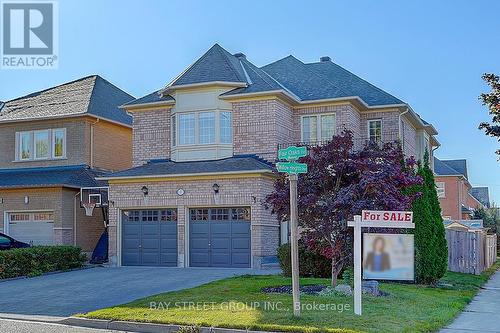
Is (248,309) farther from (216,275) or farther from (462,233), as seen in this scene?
(462,233)

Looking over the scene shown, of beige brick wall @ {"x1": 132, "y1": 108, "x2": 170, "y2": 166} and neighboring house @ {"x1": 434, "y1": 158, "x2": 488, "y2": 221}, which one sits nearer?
beige brick wall @ {"x1": 132, "y1": 108, "x2": 170, "y2": 166}

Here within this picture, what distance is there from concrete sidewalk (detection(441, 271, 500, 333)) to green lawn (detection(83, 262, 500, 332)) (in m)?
0.21

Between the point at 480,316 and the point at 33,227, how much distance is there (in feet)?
69.3

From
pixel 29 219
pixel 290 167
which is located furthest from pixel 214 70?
pixel 290 167

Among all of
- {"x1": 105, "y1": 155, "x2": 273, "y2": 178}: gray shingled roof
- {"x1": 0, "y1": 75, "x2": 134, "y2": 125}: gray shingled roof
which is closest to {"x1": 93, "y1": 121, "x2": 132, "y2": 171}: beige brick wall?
{"x1": 0, "y1": 75, "x2": 134, "y2": 125}: gray shingled roof

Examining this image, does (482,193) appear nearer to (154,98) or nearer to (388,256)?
(154,98)

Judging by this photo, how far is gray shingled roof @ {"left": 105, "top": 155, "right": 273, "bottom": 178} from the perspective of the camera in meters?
23.7

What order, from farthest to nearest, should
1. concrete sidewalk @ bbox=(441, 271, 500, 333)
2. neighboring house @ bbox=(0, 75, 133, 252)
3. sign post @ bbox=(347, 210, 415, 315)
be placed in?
neighboring house @ bbox=(0, 75, 133, 252), sign post @ bbox=(347, 210, 415, 315), concrete sidewalk @ bbox=(441, 271, 500, 333)

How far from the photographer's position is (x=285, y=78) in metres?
30.0

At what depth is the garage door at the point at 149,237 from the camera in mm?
24703

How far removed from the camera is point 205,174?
77.6ft

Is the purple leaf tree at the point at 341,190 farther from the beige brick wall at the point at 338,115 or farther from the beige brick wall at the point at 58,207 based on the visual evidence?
the beige brick wall at the point at 58,207

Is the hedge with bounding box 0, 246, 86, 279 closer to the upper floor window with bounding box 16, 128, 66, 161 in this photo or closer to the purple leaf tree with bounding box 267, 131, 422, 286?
the upper floor window with bounding box 16, 128, 66, 161

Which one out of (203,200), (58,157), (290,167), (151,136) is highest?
(151,136)
